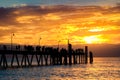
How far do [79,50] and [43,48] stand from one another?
29.1 meters

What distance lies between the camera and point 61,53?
12506 centimetres

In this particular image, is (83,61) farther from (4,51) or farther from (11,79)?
(11,79)

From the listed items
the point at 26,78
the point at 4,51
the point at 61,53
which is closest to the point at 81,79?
the point at 26,78

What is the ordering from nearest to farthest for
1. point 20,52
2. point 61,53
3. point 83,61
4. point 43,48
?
point 20,52
point 43,48
point 61,53
point 83,61

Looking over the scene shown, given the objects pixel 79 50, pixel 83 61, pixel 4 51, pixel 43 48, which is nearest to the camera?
pixel 4 51

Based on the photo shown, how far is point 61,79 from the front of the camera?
6331cm

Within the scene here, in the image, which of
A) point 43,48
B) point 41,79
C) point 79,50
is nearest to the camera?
point 41,79

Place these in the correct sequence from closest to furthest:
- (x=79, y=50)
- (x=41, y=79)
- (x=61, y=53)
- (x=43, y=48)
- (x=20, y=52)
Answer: (x=41, y=79) < (x=20, y=52) < (x=43, y=48) < (x=61, y=53) < (x=79, y=50)

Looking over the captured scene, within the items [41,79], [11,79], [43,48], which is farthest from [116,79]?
[43,48]

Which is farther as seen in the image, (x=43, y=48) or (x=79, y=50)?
(x=79, y=50)

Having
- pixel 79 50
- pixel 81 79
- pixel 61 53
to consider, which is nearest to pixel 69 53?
pixel 61 53

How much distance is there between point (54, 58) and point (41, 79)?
197 ft

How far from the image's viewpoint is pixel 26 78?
6450 cm

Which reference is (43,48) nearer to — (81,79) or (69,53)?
(69,53)
